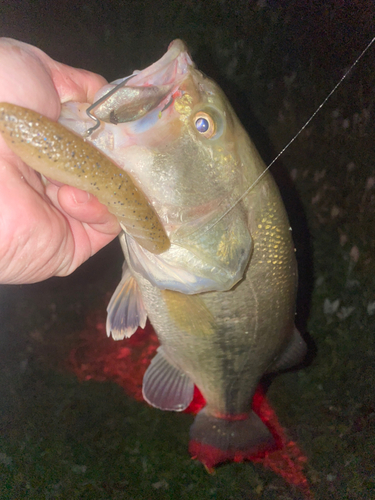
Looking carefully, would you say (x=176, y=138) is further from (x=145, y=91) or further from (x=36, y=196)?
(x=36, y=196)

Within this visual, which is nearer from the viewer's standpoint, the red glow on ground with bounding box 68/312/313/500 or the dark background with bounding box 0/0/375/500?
the dark background with bounding box 0/0/375/500

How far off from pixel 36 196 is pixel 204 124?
1.78 feet

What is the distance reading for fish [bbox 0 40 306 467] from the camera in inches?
30.0

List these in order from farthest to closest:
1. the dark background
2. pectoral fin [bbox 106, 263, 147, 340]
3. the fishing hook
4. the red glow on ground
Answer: the red glow on ground, the dark background, pectoral fin [bbox 106, 263, 147, 340], the fishing hook

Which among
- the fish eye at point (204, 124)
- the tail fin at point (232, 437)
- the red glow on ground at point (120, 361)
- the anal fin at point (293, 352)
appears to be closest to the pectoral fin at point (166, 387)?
the tail fin at point (232, 437)

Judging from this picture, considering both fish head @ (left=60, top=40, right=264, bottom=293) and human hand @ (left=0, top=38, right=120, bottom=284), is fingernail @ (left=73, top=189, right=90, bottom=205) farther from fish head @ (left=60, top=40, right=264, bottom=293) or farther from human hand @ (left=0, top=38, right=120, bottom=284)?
fish head @ (left=60, top=40, right=264, bottom=293)

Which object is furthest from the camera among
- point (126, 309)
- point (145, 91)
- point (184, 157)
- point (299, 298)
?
point (299, 298)

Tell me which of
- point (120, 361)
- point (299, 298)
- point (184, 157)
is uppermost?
point (184, 157)

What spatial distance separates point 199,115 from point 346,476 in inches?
79.2

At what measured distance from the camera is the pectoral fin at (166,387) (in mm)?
1426

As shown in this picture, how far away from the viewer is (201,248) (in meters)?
0.91

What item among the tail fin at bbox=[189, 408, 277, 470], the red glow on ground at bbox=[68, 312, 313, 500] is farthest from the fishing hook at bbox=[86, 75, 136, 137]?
the red glow on ground at bbox=[68, 312, 313, 500]

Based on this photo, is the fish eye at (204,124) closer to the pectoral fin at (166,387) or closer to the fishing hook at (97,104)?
the fishing hook at (97,104)

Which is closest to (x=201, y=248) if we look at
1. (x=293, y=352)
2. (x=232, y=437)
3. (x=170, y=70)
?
(x=170, y=70)
